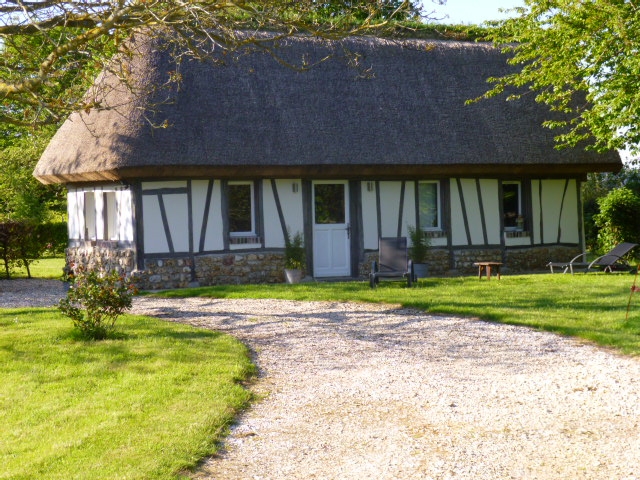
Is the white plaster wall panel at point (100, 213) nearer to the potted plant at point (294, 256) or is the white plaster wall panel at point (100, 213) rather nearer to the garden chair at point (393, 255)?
the potted plant at point (294, 256)

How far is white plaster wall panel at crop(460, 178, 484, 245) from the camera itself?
17.6m

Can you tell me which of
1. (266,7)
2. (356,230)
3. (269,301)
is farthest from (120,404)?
(356,230)

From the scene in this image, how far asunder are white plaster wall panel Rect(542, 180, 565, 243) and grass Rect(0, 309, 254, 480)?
35.4 ft

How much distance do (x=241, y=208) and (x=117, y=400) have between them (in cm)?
1012

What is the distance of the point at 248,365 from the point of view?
7.65 meters

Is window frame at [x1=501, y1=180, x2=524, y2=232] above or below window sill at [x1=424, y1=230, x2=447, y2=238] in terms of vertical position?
above

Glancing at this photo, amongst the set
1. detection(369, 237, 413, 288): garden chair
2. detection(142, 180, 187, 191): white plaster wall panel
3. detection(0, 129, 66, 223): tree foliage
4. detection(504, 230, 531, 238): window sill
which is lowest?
detection(369, 237, 413, 288): garden chair

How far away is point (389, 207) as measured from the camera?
55.8 ft

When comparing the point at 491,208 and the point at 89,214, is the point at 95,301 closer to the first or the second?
the point at 89,214

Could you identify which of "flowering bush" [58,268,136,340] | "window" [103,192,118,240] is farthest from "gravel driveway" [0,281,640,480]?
"window" [103,192,118,240]

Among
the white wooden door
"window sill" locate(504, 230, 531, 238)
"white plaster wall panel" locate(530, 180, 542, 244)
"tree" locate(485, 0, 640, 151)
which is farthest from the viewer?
"white plaster wall panel" locate(530, 180, 542, 244)

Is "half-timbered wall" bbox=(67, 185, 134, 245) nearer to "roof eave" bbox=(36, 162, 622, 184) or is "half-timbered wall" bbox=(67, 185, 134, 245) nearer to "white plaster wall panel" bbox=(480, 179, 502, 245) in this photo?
"roof eave" bbox=(36, 162, 622, 184)

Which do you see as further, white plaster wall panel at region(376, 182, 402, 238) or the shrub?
the shrub

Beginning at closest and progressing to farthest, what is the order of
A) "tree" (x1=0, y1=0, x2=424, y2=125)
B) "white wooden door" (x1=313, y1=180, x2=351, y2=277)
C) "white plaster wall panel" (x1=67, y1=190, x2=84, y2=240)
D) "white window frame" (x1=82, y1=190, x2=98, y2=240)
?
1. "tree" (x1=0, y1=0, x2=424, y2=125)
2. "white wooden door" (x1=313, y1=180, x2=351, y2=277)
3. "white window frame" (x1=82, y1=190, x2=98, y2=240)
4. "white plaster wall panel" (x1=67, y1=190, x2=84, y2=240)
